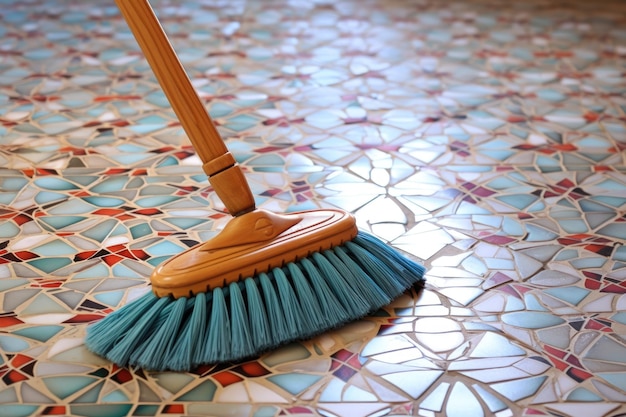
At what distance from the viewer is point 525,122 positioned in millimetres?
1546

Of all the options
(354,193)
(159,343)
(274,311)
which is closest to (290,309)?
(274,311)

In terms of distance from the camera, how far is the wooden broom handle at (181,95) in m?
0.87

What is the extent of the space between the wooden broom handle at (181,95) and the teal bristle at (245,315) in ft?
0.41

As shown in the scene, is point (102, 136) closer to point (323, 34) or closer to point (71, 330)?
point (71, 330)

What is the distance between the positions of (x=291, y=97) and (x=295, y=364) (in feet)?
3.04

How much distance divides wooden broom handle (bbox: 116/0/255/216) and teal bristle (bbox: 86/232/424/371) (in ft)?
0.41

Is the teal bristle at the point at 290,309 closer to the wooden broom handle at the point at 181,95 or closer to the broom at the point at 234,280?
the broom at the point at 234,280

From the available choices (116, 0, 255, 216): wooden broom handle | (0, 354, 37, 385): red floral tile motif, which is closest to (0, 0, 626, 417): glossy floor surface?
(0, 354, 37, 385): red floral tile motif

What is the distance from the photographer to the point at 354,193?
4.01ft

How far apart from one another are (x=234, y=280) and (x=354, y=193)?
16.1 inches

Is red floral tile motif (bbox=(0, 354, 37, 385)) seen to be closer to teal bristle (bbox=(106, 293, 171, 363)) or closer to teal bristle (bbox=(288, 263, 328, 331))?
teal bristle (bbox=(106, 293, 171, 363))

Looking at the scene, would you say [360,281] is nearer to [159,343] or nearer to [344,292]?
[344,292]

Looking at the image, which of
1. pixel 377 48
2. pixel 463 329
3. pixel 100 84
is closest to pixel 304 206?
pixel 463 329

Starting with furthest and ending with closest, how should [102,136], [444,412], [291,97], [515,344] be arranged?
[291,97], [102,136], [515,344], [444,412]
